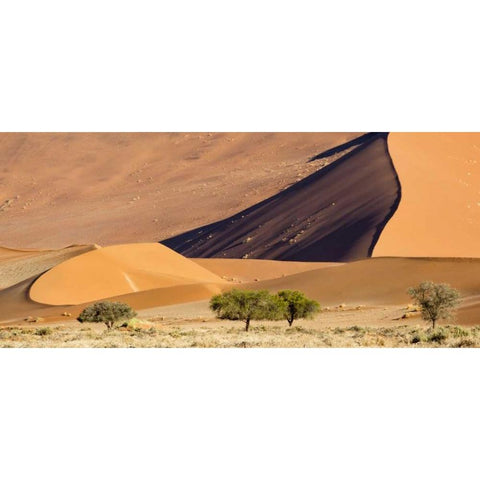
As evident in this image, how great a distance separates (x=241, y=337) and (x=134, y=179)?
275 feet

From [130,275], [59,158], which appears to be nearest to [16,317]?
[130,275]

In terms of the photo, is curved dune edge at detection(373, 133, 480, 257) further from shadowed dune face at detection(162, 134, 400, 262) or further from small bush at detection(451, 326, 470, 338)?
small bush at detection(451, 326, 470, 338)

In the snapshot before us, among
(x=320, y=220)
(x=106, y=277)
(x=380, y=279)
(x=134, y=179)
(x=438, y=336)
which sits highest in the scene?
(x=134, y=179)

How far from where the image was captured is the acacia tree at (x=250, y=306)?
37.9 m

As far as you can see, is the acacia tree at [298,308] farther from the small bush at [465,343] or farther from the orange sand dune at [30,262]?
the orange sand dune at [30,262]

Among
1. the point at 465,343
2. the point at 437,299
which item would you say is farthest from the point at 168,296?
the point at 465,343

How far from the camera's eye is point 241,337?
3097cm

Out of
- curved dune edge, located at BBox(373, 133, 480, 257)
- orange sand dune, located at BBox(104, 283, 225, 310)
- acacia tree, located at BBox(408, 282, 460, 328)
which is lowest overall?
acacia tree, located at BBox(408, 282, 460, 328)

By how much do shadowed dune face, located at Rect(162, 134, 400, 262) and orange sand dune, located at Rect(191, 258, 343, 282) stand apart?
3.81 m

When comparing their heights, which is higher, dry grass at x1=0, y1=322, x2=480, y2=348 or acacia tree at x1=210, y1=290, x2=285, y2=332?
acacia tree at x1=210, y1=290, x2=285, y2=332

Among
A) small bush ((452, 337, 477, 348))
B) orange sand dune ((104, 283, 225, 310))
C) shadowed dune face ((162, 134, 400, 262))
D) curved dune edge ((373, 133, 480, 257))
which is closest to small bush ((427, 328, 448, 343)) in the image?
small bush ((452, 337, 477, 348))

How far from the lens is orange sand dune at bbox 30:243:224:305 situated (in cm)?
4953

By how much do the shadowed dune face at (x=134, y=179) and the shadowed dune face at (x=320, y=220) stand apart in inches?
281

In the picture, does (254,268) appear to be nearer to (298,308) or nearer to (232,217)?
(232,217)
